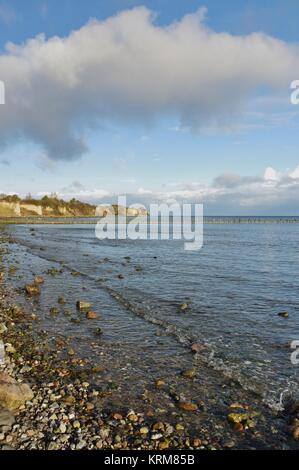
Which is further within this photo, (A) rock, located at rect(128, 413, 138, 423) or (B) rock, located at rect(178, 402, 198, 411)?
(B) rock, located at rect(178, 402, 198, 411)

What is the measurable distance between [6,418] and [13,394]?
0.75 m

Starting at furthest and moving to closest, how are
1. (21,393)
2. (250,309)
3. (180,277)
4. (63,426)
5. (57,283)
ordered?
(180,277) → (57,283) → (250,309) → (21,393) → (63,426)

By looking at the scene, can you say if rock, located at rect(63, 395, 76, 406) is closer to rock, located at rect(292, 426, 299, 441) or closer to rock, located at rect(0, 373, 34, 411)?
rock, located at rect(0, 373, 34, 411)

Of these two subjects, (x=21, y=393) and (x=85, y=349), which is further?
(x=85, y=349)

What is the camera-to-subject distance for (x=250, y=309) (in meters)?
19.6

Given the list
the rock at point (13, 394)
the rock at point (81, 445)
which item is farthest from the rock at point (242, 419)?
the rock at point (13, 394)

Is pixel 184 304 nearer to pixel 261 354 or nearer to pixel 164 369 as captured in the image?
pixel 261 354

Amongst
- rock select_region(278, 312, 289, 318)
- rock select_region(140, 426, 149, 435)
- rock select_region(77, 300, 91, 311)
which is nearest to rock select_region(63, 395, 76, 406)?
rock select_region(140, 426, 149, 435)

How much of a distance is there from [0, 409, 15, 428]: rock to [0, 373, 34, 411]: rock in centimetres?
26

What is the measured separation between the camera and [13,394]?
28.3 feet

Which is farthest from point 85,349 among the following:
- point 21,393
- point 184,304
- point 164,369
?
point 184,304

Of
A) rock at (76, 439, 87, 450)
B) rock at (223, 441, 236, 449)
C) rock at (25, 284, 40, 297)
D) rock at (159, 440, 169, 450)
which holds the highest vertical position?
rock at (25, 284, 40, 297)

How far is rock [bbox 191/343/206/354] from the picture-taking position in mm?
13414
